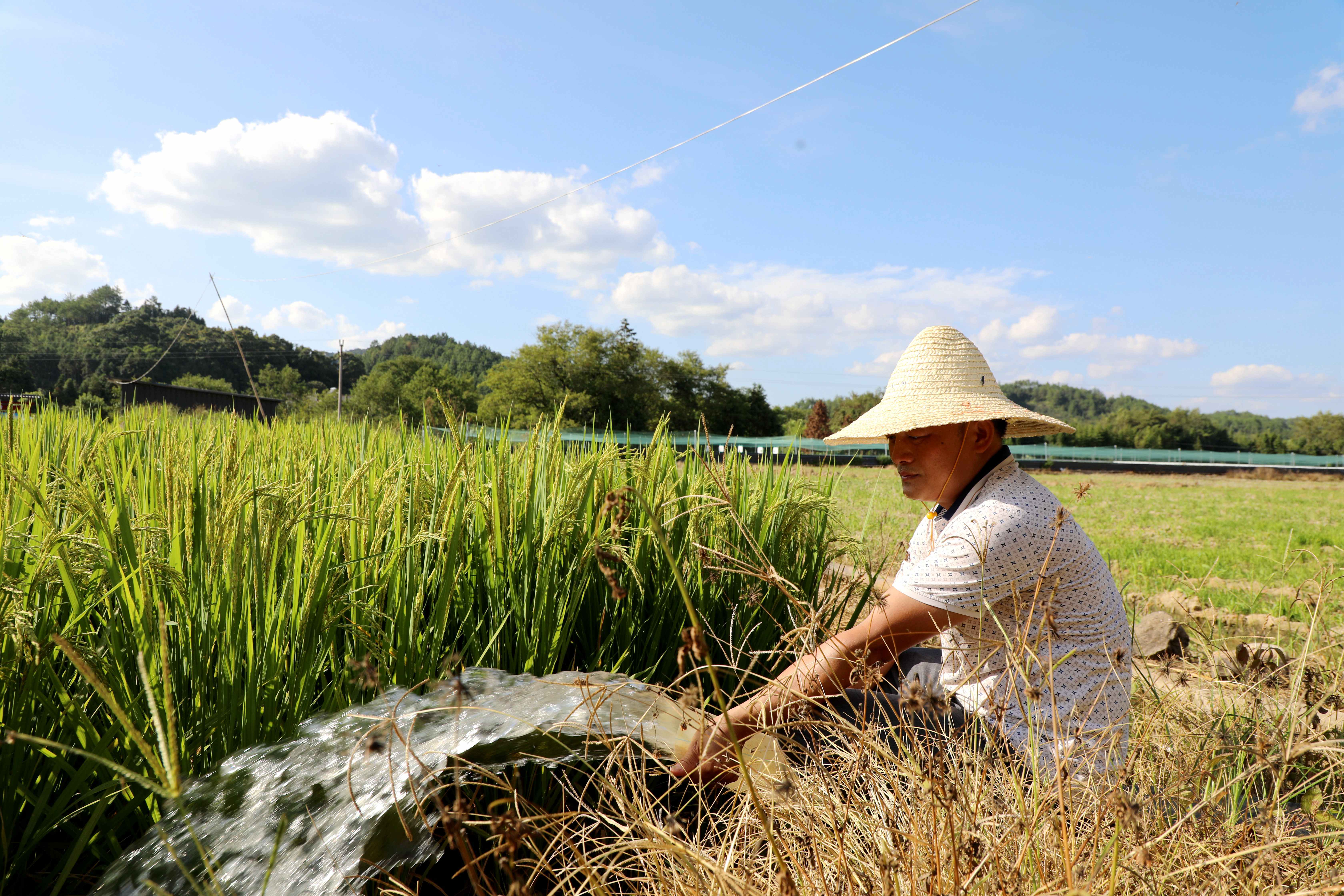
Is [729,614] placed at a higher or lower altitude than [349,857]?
higher

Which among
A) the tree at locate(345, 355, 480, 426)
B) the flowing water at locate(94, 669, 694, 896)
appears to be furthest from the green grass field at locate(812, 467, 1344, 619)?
the tree at locate(345, 355, 480, 426)

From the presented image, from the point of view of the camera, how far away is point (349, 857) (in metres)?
1.53

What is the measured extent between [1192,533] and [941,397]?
13.2 meters

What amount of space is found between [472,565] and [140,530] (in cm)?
88

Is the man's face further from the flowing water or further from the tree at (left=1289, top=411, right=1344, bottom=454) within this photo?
the tree at (left=1289, top=411, right=1344, bottom=454)

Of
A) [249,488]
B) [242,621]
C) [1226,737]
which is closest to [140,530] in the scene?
[249,488]

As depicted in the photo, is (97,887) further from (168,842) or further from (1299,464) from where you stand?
(1299,464)

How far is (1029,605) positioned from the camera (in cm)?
212

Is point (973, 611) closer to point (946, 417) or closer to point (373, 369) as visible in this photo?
point (946, 417)

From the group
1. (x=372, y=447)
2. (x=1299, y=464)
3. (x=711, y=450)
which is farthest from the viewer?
(x=1299, y=464)

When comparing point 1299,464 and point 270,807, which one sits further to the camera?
point 1299,464

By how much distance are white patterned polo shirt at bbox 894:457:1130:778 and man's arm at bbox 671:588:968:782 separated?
0.05m

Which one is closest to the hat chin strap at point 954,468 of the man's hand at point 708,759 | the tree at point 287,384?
the man's hand at point 708,759

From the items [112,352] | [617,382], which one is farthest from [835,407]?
[112,352]
